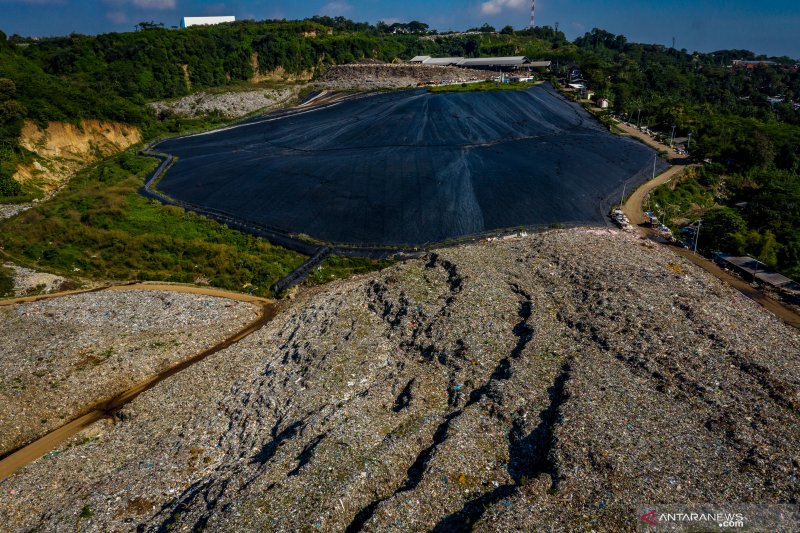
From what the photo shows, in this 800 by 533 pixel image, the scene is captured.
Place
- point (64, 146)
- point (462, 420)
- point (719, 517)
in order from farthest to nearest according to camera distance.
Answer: point (64, 146)
point (462, 420)
point (719, 517)

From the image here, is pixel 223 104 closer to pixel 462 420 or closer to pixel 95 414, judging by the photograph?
pixel 95 414

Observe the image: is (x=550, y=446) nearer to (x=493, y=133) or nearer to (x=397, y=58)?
(x=493, y=133)

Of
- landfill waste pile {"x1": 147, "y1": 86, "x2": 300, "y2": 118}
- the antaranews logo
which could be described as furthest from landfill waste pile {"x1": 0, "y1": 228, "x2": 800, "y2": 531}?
landfill waste pile {"x1": 147, "y1": 86, "x2": 300, "y2": 118}

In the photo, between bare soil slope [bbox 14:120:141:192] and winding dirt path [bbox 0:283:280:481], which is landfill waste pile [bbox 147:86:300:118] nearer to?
bare soil slope [bbox 14:120:141:192]

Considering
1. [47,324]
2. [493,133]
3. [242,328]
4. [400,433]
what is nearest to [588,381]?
[400,433]

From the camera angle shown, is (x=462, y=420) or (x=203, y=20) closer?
(x=462, y=420)

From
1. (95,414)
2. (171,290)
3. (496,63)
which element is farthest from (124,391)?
(496,63)
